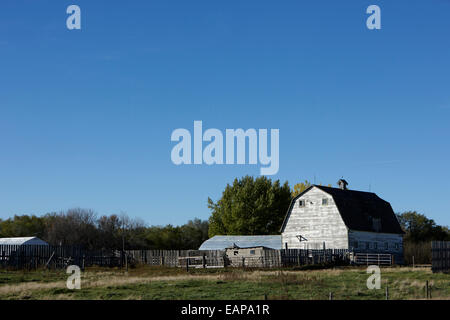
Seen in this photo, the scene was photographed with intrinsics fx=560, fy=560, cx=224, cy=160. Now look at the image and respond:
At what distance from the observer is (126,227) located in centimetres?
10969

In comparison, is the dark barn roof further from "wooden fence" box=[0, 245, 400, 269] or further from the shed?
the shed

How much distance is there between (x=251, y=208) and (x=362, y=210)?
27.5 m

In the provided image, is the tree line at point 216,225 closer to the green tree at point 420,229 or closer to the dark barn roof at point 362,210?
the green tree at point 420,229

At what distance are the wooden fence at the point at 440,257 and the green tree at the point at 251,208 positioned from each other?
151ft

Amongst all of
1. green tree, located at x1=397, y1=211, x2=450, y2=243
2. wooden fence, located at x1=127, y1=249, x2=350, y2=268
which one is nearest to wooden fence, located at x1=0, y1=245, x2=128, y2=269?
wooden fence, located at x1=127, y1=249, x2=350, y2=268

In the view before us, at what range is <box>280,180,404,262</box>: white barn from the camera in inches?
2442

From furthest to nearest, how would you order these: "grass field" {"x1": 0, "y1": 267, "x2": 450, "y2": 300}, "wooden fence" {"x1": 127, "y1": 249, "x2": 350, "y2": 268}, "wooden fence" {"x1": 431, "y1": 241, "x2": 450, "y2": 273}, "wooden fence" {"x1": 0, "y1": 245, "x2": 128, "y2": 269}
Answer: "wooden fence" {"x1": 127, "y1": 249, "x2": 350, "y2": 268} → "wooden fence" {"x1": 0, "y1": 245, "x2": 128, "y2": 269} → "wooden fence" {"x1": 431, "y1": 241, "x2": 450, "y2": 273} → "grass field" {"x1": 0, "y1": 267, "x2": 450, "y2": 300}

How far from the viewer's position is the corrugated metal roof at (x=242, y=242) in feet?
237

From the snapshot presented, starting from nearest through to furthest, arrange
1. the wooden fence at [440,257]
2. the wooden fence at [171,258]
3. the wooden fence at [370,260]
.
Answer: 1. the wooden fence at [440,257]
2. the wooden fence at [171,258]
3. the wooden fence at [370,260]

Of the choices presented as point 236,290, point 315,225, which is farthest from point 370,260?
point 236,290

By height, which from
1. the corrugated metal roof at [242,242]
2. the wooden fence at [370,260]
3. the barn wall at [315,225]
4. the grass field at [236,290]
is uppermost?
the barn wall at [315,225]

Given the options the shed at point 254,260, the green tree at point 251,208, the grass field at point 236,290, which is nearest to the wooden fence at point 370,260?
the shed at point 254,260
